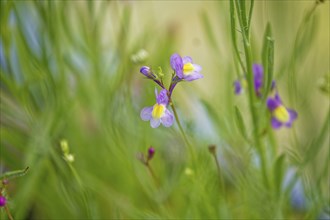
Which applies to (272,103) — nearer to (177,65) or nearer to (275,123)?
(275,123)

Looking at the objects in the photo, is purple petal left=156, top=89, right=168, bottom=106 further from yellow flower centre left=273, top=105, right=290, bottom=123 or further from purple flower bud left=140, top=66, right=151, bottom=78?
yellow flower centre left=273, top=105, right=290, bottom=123

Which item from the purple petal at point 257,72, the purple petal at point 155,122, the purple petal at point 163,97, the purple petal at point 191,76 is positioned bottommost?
the purple petal at point 257,72

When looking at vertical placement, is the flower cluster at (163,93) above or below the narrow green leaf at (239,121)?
above

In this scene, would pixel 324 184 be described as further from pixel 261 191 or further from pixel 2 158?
pixel 2 158

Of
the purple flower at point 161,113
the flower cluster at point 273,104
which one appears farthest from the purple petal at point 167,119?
the flower cluster at point 273,104

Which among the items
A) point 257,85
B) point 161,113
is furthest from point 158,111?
point 257,85

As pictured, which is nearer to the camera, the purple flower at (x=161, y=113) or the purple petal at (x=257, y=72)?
the purple flower at (x=161, y=113)

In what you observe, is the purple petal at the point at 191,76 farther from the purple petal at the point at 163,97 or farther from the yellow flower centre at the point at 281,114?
the yellow flower centre at the point at 281,114
